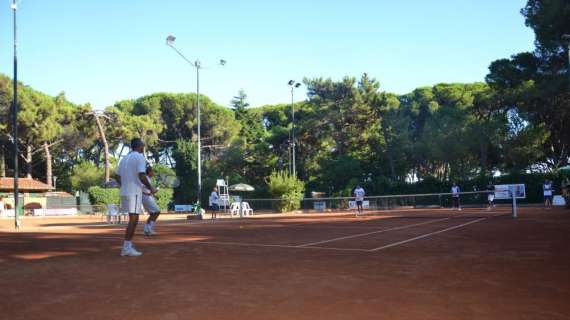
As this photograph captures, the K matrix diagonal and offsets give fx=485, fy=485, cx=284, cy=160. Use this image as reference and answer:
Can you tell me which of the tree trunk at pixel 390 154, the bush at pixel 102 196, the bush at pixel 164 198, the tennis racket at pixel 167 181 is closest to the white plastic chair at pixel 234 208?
the bush at pixel 164 198

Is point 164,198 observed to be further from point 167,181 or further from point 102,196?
point 102,196

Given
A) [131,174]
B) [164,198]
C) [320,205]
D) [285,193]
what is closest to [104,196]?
[164,198]

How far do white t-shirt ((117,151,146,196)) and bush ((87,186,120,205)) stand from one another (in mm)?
35798

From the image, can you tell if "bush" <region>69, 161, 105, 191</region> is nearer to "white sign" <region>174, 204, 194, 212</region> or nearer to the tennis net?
"white sign" <region>174, 204, 194, 212</region>

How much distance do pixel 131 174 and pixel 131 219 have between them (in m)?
0.74

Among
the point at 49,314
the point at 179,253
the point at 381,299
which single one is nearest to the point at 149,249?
the point at 179,253

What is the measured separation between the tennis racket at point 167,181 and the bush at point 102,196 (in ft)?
15.4

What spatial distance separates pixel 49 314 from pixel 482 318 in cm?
334

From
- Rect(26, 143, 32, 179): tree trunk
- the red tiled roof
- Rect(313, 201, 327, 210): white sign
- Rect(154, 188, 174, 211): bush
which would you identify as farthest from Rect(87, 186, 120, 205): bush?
Rect(313, 201, 327, 210): white sign

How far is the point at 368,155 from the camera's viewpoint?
52.3 metres

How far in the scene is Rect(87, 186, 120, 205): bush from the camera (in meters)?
41.2

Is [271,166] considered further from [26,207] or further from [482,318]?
[482,318]

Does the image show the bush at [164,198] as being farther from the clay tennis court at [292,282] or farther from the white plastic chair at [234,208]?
the clay tennis court at [292,282]

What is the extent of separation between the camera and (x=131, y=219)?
24.2 ft
